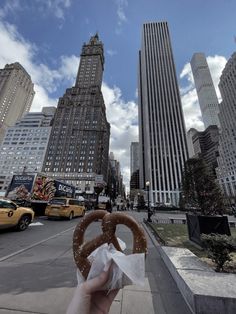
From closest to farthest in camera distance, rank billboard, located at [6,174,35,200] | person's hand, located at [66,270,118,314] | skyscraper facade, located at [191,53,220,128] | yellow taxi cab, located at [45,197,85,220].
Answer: person's hand, located at [66,270,118,314] < yellow taxi cab, located at [45,197,85,220] < billboard, located at [6,174,35,200] < skyscraper facade, located at [191,53,220,128]

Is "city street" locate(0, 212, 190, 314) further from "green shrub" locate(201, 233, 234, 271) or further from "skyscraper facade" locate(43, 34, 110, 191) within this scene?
"skyscraper facade" locate(43, 34, 110, 191)

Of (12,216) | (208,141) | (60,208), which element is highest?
(208,141)

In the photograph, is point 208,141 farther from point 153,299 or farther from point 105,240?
point 105,240

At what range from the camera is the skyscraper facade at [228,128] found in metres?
93.3

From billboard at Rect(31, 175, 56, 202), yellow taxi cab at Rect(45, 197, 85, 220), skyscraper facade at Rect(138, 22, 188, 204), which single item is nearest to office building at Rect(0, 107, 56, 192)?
skyscraper facade at Rect(138, 22, 188, 204)

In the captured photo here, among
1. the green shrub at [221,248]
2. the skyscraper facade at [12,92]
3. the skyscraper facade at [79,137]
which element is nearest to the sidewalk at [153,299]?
the green shrub at [221,248]

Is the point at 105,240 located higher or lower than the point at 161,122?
lower

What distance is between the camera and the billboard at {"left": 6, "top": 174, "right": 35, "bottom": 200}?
14.1 meters

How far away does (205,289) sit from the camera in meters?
2.49

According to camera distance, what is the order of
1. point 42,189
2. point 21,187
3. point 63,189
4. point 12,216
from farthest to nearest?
point 63,189 < point 42,189 < point 21,187 < point 12,216

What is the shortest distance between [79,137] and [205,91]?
158721 mm

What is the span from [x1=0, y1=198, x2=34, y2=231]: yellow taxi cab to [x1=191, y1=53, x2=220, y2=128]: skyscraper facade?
7791 inches

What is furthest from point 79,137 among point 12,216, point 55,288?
point 55,288

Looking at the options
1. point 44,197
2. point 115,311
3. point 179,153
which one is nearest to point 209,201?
point 115,311
